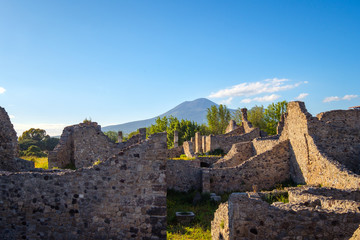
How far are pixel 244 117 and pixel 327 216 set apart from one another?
A: 30.4 meters

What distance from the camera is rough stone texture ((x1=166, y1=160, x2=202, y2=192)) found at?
19.1m

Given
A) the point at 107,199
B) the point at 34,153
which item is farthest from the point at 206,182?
the point at 34,153

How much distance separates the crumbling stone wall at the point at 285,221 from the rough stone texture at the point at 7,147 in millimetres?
7966

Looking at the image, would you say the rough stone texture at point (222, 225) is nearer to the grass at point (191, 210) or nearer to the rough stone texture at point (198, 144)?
the grass at point (191, 210)

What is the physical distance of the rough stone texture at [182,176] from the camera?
19.1 meters

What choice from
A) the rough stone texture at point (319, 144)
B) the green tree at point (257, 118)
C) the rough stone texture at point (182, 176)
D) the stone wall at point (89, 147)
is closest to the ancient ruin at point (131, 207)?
the rough stone texture at point (319, 144)

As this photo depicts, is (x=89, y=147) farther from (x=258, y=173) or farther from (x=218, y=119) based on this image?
(x=218, y=119)

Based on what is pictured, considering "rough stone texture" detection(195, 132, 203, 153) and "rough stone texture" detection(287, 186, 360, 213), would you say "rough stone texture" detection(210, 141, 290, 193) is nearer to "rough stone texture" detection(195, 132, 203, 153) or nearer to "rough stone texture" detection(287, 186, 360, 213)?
"rough stone texture" detection(287, 186, 360, 213)

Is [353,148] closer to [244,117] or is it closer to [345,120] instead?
[345,120]

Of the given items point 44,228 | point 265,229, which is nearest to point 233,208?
point 265,229

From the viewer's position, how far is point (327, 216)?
7586 mm

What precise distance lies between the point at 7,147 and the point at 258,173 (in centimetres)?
1301

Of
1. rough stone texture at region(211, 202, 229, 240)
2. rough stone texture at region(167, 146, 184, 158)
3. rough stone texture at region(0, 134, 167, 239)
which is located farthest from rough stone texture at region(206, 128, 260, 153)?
rough stone texture at region(0, 134, 167, 239)

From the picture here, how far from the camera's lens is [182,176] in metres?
19.3
